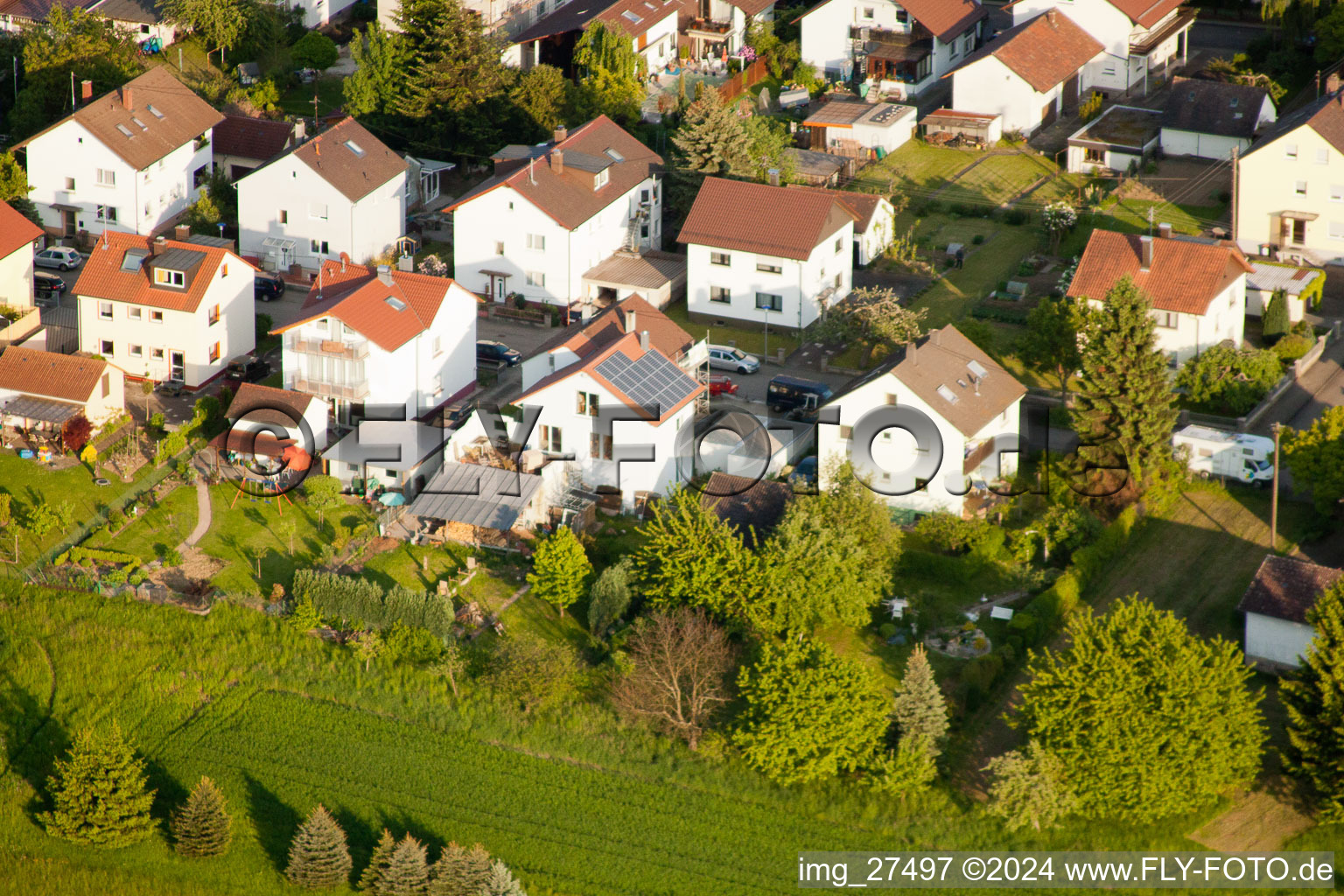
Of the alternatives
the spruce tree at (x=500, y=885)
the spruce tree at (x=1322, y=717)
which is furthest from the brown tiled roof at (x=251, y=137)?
the spruce tree at (x=1322, y=717)

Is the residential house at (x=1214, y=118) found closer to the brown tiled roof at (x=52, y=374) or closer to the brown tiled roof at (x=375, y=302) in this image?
the brown tiled roof at (x=375, y=302)

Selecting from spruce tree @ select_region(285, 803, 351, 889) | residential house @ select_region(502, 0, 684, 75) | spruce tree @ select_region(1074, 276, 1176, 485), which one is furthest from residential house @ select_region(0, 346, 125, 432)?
residential house @ select_region(502, 0, 684, 75)

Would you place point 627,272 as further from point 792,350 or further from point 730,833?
point 730,833

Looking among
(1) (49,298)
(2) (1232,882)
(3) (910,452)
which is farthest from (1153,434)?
(1) (49,298)

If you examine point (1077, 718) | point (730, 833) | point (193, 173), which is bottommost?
point (730, 833)

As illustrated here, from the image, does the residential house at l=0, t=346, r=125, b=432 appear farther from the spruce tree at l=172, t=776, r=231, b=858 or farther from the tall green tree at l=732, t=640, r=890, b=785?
the tall green tree at l=732, t=640, r=890, b=785
